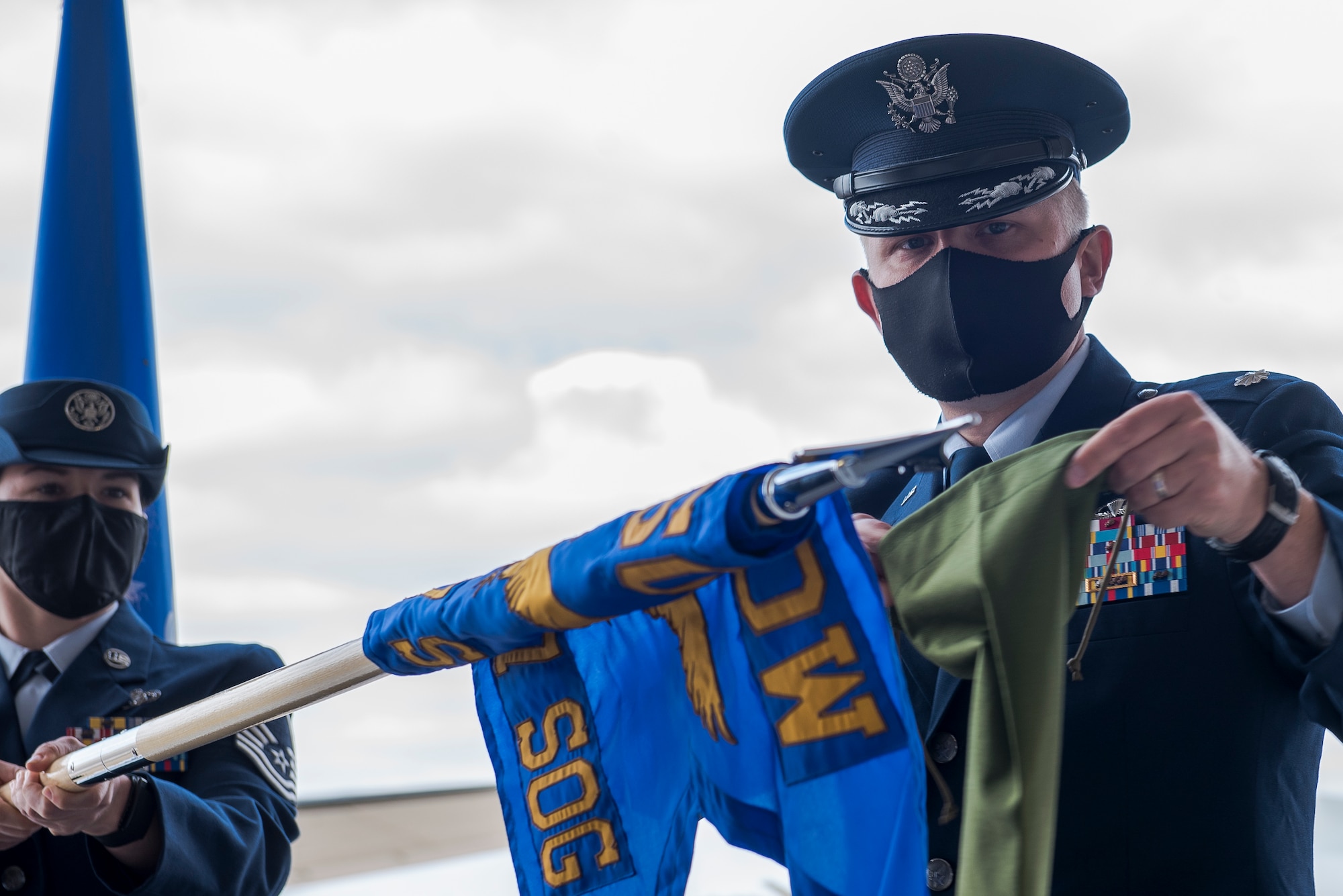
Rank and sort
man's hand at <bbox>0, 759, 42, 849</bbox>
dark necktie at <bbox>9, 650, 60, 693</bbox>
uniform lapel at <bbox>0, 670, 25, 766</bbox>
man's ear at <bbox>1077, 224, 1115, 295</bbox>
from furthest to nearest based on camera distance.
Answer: dark necktie at <bbox>9, 650, 60, 693</bbox> → uniform lapel at <bbox>0, 670, 25, 766</bbox> → man's hand at <bbox>0, 759, 42, 849</bbox> → man's ear at <bbox>1077, 224, 1115, 295</bbox>

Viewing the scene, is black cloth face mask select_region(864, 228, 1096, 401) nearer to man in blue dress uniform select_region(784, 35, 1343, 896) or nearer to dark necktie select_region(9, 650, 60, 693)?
man in blue dress uniform select_region(784, 35, 1343, 896)

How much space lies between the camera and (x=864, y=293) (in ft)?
6.77

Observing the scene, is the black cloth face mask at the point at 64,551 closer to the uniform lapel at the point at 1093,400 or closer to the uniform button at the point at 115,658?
the uniform button at the point at 115,658

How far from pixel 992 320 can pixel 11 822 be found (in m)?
2.17

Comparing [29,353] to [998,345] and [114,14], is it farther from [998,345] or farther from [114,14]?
[998,345]

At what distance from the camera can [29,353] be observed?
4551 mm

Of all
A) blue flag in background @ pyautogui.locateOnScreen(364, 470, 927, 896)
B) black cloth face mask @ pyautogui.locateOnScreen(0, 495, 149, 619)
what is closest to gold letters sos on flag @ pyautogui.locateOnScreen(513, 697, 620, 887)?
blue flag in background @ pyautogui.locateOnScreen(364, 470, 927, 896)

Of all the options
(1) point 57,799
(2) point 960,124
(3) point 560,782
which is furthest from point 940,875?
(1) point 57,799

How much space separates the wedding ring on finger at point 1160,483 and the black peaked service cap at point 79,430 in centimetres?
267

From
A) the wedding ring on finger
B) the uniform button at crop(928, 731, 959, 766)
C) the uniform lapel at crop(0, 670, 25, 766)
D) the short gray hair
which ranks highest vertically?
the short gray hair

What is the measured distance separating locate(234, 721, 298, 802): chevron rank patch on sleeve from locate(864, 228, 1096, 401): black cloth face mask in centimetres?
190

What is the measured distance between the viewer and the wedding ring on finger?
117 cm

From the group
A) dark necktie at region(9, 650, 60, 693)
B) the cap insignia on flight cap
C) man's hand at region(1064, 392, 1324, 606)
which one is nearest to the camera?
man's hand at region(1064, 392, 1324, 606)

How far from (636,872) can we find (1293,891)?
2.77 feet
